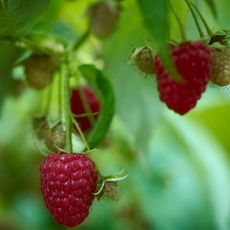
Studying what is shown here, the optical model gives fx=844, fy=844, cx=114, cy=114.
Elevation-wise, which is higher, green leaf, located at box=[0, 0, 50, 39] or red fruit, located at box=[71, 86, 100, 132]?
green leaf, located at box=[0, 0, 50, 39]

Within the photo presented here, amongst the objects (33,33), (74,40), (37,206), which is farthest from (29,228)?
(33,33)

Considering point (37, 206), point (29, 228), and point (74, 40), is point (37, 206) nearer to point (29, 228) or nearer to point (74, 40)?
point (29, 228)

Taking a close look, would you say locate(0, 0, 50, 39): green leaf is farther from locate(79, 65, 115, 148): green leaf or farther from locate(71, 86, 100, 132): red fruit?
locate(71, 86, 100, 132): red fruit

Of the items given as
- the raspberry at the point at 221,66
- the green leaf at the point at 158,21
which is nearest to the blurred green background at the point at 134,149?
the raspberry at the point at 221,66

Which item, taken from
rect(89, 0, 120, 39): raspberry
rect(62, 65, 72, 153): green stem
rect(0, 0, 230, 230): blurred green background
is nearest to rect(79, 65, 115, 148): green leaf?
rect(62, 65, 72, 153): green stem

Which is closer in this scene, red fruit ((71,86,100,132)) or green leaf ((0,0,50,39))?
green leaf ((0,0,50,39))

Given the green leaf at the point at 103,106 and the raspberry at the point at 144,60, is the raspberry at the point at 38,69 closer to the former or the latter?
the green leaf at the point at 103,106

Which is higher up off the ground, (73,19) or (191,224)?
(73,19)
